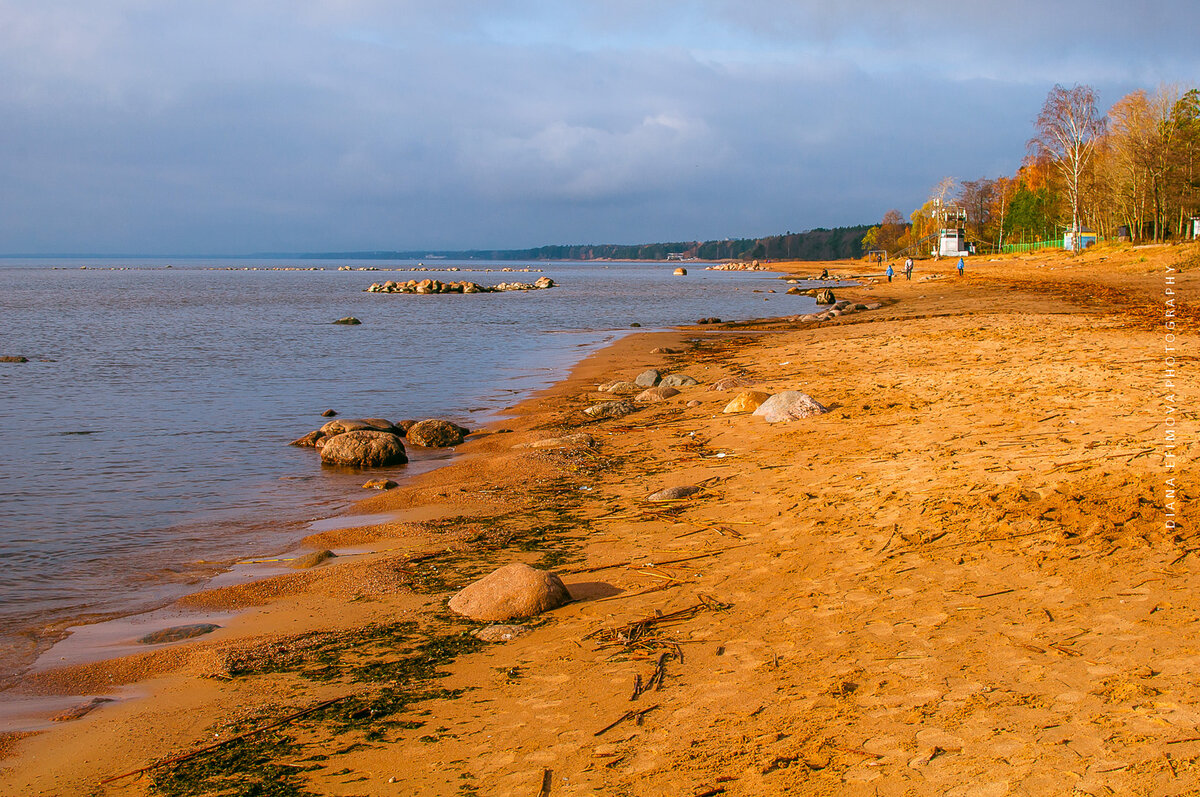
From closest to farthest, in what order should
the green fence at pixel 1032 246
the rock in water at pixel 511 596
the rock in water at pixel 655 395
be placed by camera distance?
1. the rock in water at pixel 511 596
2. the rock in water at pixel 655 395
3. the green fence at pixel 1032 246

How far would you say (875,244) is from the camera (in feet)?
594

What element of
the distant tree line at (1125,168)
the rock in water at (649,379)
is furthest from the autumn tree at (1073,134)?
the rock in water at (649,379)

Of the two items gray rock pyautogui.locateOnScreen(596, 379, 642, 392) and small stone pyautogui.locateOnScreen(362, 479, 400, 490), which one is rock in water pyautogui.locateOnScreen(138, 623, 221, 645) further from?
gray rock pyautogui.locateOnScreen(596, 379, 642, 392)

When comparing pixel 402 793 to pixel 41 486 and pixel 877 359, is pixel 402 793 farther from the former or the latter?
pixel 877 359

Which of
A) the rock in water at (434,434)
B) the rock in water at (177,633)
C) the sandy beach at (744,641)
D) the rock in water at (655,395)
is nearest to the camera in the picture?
the sandy beach at (744,641)

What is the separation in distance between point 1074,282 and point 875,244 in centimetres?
15241

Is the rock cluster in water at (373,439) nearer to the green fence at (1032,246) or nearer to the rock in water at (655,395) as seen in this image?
the rock in water at (655,395)

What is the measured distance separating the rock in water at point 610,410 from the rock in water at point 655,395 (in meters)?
0.44

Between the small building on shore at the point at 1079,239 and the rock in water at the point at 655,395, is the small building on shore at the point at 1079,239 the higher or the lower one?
the higher one

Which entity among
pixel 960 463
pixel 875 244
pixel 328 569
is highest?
pixel 875 244

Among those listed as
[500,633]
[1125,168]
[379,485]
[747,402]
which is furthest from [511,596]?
[1125,168]

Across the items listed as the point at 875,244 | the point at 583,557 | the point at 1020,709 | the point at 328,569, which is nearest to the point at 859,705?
the point at 1020,709

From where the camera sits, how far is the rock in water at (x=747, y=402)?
12.1 metres

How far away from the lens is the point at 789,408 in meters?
11.3
